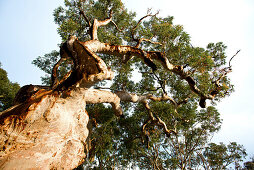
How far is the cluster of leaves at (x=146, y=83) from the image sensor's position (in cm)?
756

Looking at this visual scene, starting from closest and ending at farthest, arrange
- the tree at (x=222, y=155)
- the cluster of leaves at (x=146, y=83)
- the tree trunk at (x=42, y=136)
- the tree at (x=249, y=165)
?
the tree trunk at (x=42, y=136) < the cluster of leaves at (x=146, y=83) < the tree at (x=222, y=155) < the tree at (x=249, y=165)

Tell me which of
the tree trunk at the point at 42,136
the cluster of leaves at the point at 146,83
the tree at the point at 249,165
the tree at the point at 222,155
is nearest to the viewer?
the tree trunk at the point at 42,136

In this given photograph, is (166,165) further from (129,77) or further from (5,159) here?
(5,159)

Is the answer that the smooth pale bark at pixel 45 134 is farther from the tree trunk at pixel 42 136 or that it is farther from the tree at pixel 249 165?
the tree at pixel 249 165

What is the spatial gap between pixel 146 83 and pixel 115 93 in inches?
196

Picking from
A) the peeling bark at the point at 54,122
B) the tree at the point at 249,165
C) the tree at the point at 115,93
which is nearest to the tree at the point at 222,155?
the tree at the point at 115,93

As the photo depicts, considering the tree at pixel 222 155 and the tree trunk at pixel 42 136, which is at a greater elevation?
the tree at pixel 222 155

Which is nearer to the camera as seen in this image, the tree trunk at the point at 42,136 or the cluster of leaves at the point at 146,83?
the tree trunk at the point at 42,136

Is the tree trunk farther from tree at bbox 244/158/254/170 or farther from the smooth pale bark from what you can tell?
tree at bbox 244/158/254/170

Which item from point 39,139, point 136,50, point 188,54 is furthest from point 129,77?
point 39,139

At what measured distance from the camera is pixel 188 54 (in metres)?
7.60

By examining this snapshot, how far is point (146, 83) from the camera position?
30.6 feet

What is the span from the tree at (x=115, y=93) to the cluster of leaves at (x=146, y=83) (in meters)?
Answer: 0.06

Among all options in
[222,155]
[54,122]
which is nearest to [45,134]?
[54,122]
